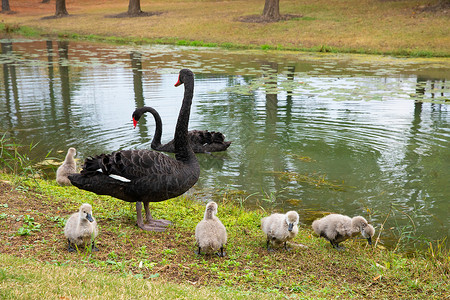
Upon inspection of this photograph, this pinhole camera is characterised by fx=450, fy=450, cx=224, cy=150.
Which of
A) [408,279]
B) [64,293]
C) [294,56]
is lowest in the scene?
[408,279]

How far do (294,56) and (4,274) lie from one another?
19.8 meters

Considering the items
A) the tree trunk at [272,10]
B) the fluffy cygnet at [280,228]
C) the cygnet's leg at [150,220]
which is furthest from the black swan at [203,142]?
the tree trunk at [272,10]

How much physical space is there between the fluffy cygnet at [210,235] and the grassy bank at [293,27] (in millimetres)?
20103

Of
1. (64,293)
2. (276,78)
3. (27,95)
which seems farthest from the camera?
(276,78)

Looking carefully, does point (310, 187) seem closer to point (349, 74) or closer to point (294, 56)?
point (349, 74)

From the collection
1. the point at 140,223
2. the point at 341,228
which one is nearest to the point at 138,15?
the point at 140,223

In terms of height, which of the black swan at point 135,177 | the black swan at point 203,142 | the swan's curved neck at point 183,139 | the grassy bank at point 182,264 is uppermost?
the swan's curved neck at point 183,139

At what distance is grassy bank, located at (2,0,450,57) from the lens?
76.6 ft

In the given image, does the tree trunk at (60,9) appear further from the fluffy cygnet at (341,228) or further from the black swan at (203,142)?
the fluffy cygnet at (341,228)

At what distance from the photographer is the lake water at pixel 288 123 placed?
20.5 feet

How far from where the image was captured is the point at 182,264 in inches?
163

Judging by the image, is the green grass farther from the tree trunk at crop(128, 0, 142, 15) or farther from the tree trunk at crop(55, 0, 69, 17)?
the tree trunk at crop(55, 0, 69, 17)

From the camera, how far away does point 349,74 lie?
16.0 metres

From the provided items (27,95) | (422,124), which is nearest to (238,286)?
(422,124)
